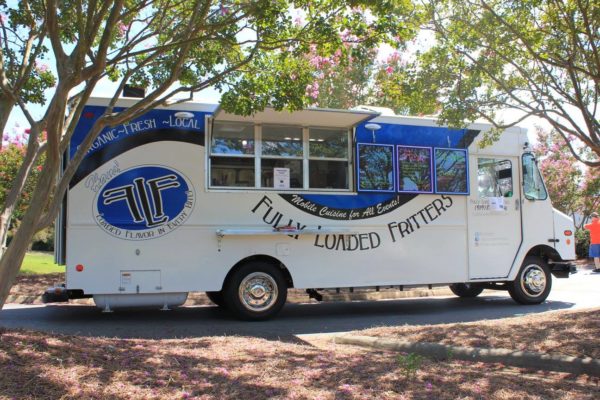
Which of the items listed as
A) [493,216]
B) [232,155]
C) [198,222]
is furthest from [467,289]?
[198,222]

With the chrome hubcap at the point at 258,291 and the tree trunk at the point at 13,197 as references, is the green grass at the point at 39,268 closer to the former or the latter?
the chrome hubcap at the point at 258,291

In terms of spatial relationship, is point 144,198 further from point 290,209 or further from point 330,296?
point 330,296

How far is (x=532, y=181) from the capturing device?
10.2 meters

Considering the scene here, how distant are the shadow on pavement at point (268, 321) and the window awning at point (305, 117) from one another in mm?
3142

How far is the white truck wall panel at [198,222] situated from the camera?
7.73 metres

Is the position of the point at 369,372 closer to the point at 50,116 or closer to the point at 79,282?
the point at 50,116

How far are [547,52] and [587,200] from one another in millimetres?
17025

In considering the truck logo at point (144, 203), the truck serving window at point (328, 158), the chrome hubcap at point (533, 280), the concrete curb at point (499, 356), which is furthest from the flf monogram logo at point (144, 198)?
the chrome hubcap at point (533, 280)

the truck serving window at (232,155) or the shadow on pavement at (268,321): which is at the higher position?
the truck serving window at (232,155)

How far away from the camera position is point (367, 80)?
55.5ft

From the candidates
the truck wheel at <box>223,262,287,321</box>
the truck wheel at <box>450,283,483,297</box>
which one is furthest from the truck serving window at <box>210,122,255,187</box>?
the truck wheel at <box>450,283,483,297</box>

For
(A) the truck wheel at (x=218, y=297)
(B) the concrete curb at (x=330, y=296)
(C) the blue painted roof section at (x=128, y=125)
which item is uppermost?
(C) the blue painted roof section at (x=128, y=125)

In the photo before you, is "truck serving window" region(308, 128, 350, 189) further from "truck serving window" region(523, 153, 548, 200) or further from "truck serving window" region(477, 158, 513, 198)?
"truck serving window" region(523, 153, 548, 200)

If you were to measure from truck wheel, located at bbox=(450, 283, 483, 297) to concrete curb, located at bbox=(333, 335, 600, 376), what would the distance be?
20.0ft
